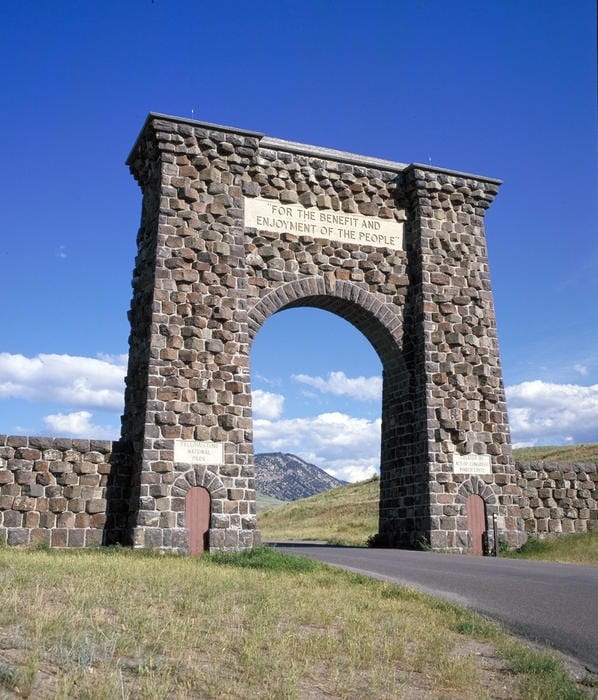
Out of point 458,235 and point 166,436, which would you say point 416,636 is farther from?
point 458,235

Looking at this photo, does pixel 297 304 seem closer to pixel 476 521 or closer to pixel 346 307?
pixel 346 307

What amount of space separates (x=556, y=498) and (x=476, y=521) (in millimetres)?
3311

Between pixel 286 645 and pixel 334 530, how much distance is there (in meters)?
29.2

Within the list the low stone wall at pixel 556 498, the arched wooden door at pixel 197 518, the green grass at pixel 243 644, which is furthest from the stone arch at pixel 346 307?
the green grass at pixel 243 644

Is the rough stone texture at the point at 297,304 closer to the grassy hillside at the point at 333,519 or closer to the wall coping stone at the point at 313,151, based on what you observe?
the wall coping stone at the point at 313,151

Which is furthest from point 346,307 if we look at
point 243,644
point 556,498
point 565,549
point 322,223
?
point 243,644

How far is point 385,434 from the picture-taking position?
71.5 ft

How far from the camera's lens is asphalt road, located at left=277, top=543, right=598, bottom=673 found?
820 centimetres

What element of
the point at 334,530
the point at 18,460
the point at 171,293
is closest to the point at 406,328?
the point at 171,293

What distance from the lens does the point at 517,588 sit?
1101 cm

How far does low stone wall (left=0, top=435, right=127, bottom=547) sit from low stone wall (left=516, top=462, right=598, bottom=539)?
11.1 m

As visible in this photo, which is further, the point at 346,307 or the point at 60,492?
the point at 346,307

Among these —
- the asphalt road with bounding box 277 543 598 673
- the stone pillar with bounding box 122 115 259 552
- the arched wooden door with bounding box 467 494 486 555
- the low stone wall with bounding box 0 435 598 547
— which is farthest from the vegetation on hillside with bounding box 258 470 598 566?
the low stone wall with bounding box 0 435 598 547

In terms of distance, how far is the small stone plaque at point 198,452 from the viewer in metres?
17.3
